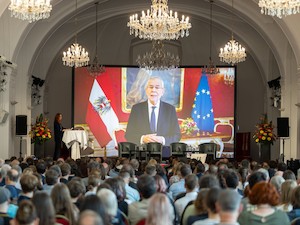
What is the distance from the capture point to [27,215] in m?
5.33

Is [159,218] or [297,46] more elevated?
[297,46]

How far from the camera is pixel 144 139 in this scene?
2728 centimetres

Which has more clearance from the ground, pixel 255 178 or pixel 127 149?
pixel 255 178

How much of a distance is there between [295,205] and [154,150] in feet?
57.5

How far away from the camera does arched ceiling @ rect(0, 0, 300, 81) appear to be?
25312mm

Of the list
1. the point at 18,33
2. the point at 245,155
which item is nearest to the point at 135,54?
the point at 245,155

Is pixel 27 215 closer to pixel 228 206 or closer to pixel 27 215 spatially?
Result: pixel 27 215

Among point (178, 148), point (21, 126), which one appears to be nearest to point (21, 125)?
point (21, 126)

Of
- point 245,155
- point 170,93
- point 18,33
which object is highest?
point 18,33

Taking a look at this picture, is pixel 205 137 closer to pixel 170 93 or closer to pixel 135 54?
pixel 170 93

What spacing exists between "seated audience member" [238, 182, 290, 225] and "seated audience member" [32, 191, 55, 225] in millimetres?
1772

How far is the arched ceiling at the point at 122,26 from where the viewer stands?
83.0ft

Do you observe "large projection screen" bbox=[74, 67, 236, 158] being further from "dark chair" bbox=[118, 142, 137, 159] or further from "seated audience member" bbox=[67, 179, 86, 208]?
"seated audience member" bbox=[67, 179, 86, 208]

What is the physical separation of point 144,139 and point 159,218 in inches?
854
